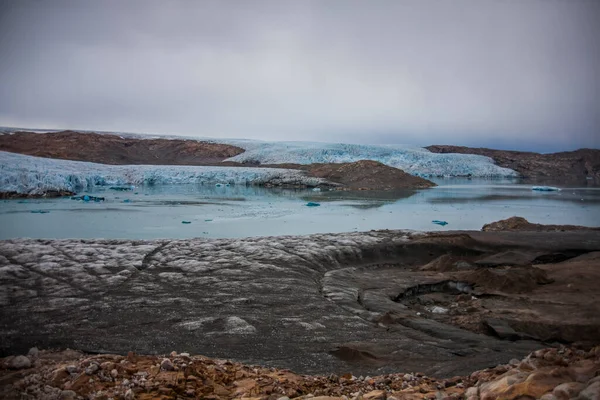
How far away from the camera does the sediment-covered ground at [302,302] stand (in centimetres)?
339

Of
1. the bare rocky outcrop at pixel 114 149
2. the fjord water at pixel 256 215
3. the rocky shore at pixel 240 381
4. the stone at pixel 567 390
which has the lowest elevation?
the fjord water at pixel 256 215

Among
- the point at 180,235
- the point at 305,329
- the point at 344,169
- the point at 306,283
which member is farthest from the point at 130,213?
the point at 344,169

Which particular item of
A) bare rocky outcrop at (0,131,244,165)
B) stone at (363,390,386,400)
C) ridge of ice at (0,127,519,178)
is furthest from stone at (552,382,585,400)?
bare rocky outcrop at (0,131,244,165)

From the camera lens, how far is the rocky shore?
194cm

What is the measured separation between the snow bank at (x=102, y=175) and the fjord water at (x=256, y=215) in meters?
2.17

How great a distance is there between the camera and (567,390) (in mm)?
1640

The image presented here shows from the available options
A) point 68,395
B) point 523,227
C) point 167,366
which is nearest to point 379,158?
point 523,227

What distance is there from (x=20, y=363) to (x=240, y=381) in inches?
54.2

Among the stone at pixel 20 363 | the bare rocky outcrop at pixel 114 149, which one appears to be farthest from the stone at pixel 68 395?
the bare rocky outcrop at pixel 114 149

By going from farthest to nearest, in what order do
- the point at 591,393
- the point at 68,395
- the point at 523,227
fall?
the point at 523,227 < the point at 68,395 < the point at 591,393

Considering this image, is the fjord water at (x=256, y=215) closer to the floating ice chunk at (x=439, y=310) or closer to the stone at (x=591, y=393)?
the floating ice chunk at (x=439, y=310)

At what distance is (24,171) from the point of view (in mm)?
18688

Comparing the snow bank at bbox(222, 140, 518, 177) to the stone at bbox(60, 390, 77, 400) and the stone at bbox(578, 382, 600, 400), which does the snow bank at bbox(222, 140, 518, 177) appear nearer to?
the stone at bbox(60, 390, 77, 400)

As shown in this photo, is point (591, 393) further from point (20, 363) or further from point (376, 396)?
point (20, 363)
